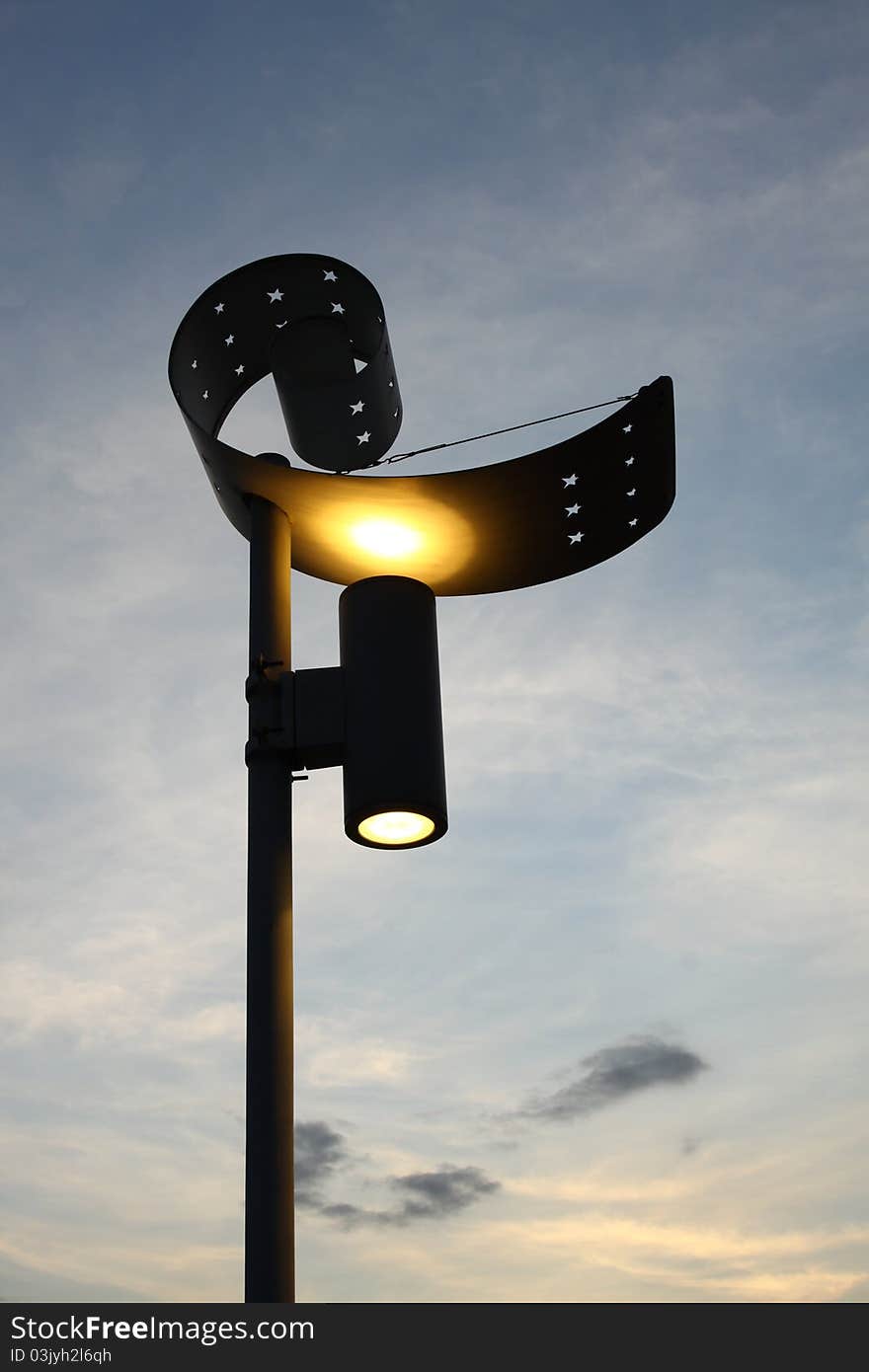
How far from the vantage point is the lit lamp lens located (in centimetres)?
575

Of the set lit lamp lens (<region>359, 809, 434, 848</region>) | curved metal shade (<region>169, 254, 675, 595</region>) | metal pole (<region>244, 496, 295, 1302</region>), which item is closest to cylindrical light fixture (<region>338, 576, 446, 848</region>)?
lit lamp lens (<region>359, 809, 434, 848</region>)

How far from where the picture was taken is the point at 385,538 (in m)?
6.50

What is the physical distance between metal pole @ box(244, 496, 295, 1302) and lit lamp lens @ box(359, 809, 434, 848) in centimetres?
38

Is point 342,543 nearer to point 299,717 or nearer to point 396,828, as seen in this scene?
point 299,717

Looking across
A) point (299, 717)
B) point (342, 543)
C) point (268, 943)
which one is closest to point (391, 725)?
point (299, 717)

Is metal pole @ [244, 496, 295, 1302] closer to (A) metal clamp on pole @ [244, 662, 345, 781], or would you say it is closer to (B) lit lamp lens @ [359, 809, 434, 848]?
(A) metal clamp on pole @ [244, 662, 345, 781]

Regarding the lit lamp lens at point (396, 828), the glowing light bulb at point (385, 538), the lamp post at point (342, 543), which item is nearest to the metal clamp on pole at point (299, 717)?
the lamp post at point (342, 543)

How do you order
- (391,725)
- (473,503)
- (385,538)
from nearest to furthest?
(391,725)
(473,503)
(385,538)

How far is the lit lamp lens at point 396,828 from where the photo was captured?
18.9ft

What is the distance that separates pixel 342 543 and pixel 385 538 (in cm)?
24
